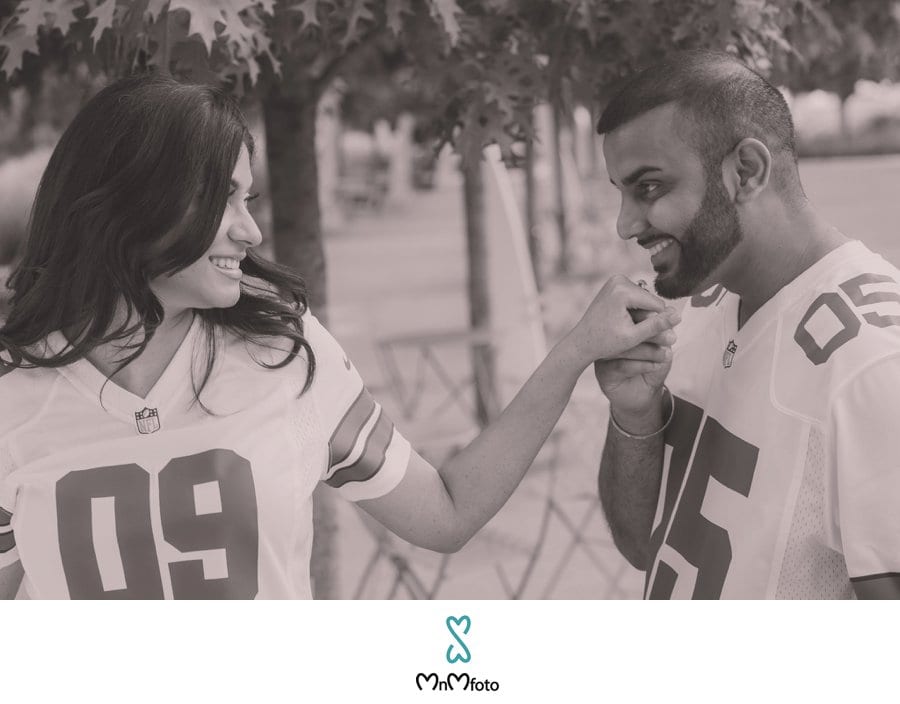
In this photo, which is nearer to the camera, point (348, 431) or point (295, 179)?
point (348, 431)

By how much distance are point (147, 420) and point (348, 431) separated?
1.08 ft

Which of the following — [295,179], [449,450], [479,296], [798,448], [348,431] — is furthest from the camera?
[479,296]

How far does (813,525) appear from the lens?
5.56 ft

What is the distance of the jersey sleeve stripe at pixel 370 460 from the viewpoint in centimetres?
193

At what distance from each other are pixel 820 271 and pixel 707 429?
331mm

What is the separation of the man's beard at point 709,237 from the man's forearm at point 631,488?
1.14 ft

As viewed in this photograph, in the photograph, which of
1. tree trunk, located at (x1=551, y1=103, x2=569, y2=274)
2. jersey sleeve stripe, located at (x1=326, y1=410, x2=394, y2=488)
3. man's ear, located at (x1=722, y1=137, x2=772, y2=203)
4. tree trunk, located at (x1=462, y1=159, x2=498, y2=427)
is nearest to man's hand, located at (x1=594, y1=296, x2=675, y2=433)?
man's ear, located at (x1=722, y1=137, x2=772, y2=203)

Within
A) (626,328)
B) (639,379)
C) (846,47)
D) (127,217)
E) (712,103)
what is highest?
(846,47)

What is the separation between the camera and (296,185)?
139 inches

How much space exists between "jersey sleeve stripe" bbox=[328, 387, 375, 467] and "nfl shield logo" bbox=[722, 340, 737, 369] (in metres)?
0.62
